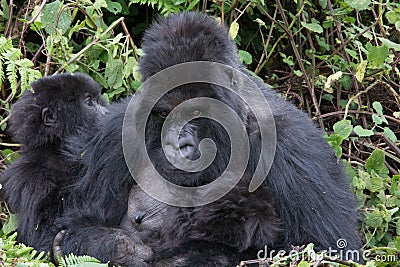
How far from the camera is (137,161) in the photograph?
13.2 ft

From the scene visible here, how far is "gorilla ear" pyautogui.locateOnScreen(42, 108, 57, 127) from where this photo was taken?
4500 mm

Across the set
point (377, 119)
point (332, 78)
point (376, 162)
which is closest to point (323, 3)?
point (332, 78)

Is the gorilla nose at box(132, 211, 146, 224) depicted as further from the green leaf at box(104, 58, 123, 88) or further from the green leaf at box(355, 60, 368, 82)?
the green leaf at box(355, 60, 368, 82)

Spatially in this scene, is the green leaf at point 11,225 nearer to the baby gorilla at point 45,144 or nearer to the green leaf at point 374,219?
the baby gorilla at point 45,144

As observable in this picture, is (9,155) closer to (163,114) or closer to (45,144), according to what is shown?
(45,144)

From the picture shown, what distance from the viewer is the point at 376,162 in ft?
15.7

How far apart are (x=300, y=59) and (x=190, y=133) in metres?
1.99

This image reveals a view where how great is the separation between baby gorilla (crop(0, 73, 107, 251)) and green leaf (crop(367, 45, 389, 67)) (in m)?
1.78

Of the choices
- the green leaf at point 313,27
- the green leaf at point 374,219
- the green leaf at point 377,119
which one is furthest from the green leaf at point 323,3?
the green leaf at point 374,219

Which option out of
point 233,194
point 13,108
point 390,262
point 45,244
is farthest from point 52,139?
point 390,262

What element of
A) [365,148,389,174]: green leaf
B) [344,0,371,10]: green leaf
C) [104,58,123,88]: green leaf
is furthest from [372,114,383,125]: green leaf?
[104,58,123,88]: green leaf

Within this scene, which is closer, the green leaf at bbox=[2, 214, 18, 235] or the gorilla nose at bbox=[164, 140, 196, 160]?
the gorilla nose at bbox=[164, 140, 196, 160]

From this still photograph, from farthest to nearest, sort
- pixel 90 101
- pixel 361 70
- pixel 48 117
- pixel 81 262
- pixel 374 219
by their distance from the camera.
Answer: pixel 361 70 < pixel 90 101 < pixel 48 117 < pixel 374 219 < pixel 81 262

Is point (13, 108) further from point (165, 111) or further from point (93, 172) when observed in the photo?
point (165, 111)
